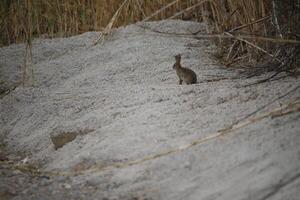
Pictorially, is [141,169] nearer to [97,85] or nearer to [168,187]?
[168,187]

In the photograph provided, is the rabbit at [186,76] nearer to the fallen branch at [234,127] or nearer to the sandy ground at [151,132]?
the sandy ground at [151,132]

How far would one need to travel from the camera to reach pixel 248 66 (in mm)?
3518

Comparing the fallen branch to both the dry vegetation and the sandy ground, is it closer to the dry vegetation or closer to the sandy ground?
the sandy ground

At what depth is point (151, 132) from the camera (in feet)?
8.27

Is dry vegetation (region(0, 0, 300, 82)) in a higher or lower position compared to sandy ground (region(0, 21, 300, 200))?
higher

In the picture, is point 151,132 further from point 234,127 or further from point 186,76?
point 186,76

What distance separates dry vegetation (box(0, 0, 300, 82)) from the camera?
3.01 metres

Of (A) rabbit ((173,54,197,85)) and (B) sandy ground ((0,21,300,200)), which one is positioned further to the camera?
(A) rabbit ((173,54,197,85))

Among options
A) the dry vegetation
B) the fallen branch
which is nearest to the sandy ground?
the fallen branch

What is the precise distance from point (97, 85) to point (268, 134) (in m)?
1.79

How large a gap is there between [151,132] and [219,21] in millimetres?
1757

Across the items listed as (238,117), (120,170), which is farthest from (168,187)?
(238,117)

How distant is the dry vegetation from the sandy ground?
0.21 m

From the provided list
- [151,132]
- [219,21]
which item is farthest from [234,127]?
[219,21]
